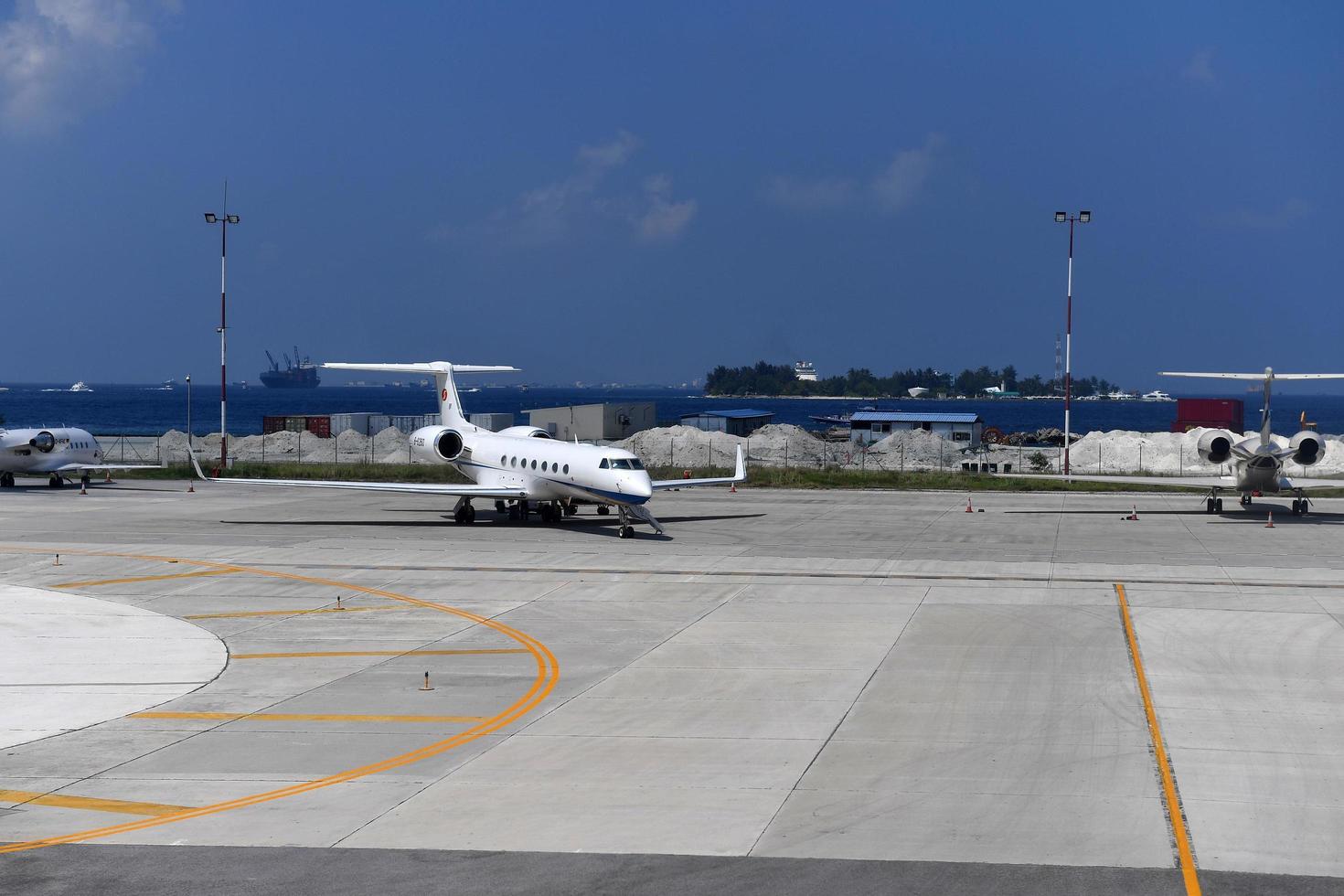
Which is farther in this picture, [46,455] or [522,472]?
[46,455]

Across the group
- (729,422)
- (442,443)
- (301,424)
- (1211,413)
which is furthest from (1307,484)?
(301,424)

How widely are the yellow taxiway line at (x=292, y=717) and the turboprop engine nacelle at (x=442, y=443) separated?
84.2 feet

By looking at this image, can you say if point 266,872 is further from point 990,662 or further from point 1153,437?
point 1153,437

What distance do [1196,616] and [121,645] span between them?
17932mm

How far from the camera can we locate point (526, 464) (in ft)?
127

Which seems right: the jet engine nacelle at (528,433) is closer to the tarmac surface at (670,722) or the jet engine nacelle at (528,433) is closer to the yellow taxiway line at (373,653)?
the tarmac surface at (670,722)

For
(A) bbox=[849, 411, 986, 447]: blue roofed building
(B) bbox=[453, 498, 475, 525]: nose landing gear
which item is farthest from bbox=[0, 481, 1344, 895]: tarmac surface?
(A) bbox=[849, 411, 986, 447]: blue roofed building

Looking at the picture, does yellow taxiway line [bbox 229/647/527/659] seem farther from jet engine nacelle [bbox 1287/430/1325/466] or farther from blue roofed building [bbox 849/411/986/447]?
blue roofed building [bbox 849/411/986/447]

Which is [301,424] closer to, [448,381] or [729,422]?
[729,422]

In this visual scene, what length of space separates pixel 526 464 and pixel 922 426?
56.7 meters

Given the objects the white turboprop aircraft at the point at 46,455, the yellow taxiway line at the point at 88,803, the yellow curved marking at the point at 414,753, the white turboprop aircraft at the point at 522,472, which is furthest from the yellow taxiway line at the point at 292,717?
the white turboprop aircraft at the point at 46,455

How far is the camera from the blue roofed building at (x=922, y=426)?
284 feet

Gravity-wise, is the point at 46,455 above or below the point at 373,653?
above

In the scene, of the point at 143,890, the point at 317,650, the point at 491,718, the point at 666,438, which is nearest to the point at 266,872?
the point at 143,890
